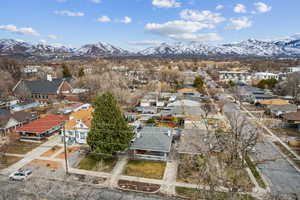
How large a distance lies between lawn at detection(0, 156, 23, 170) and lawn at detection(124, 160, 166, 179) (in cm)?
1207

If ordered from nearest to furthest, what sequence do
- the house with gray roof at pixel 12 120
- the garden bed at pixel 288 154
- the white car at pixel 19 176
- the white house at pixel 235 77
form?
the white car at pixel 19 176, the garden bed at pixel 288 154, the house with gray roof at pixel 12 120, the white house at pixel 235 77

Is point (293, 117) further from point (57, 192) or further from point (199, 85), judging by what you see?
point (57, 192)

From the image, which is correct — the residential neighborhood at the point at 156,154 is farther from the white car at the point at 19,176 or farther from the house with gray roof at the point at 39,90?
the house with gray roof at the point at 39,90

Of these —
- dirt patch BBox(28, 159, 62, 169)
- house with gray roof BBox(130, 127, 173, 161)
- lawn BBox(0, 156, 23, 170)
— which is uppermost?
house with gray roof BBox(130, 127, 173, 161)

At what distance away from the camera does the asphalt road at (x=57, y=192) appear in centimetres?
1314

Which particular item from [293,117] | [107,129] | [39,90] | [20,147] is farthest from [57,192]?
[39,90]

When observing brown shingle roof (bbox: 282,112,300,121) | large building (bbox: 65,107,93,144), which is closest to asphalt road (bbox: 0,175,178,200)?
large building (bbox: 65,107,93,144)

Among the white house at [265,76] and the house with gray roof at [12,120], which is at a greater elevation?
the white house at [265,76]

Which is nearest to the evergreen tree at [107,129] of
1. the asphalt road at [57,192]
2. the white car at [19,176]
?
the asphalt road at [57,192]

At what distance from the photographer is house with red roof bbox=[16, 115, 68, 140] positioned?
75.5 feet

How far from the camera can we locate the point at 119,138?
17.3m

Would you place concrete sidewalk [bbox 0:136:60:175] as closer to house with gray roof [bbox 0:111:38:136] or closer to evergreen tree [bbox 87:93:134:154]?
evergreen tree [bbox 87:93:134:154]

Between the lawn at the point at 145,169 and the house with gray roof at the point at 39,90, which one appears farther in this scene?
the house with gray roof at the point at 39,90

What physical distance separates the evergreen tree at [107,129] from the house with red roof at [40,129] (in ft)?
33.6
